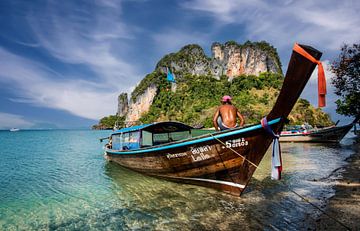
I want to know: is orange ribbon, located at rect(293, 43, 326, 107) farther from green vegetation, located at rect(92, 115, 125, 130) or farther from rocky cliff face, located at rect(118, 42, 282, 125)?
green vegetation, located at rect(92, 115, 125, 130)

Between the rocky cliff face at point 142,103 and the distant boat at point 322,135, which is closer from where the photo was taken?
the distant boat at point 322,135

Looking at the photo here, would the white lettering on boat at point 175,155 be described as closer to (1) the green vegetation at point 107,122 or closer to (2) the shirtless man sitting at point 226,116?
(2) the shirtless man sitting at point 226,116

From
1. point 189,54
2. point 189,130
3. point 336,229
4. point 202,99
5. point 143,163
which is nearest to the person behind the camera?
point 336,229

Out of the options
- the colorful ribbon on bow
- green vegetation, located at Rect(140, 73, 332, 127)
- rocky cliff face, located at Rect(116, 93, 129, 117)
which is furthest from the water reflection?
rocky cliff face, located at Rect(116, 93, 129, 117)

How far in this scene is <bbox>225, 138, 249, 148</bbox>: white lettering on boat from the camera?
6.65 m

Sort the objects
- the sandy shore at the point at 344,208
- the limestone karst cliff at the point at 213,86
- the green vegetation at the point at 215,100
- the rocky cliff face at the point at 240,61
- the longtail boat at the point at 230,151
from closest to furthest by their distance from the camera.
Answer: the longtail boat at the point at 230,151
the sandy shore at the point at 344,208
the green vegetation at the point at 215,100
the limestone karst cliff at the point at 213,86
the rocky cliff face at the point at 240,61

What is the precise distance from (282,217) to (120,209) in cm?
469

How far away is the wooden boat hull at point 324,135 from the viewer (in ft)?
75.7

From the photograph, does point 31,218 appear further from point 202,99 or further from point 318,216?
point 202,99

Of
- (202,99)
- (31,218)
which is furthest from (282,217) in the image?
(202,99)

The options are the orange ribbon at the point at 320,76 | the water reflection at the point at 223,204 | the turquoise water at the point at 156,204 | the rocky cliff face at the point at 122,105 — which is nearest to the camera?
the orange ribbon at the point at 320,76

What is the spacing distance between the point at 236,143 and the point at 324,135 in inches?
894

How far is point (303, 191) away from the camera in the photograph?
761cm

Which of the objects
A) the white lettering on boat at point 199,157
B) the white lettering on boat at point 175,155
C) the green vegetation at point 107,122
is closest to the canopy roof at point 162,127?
the white lettering on boat at point 175,155
